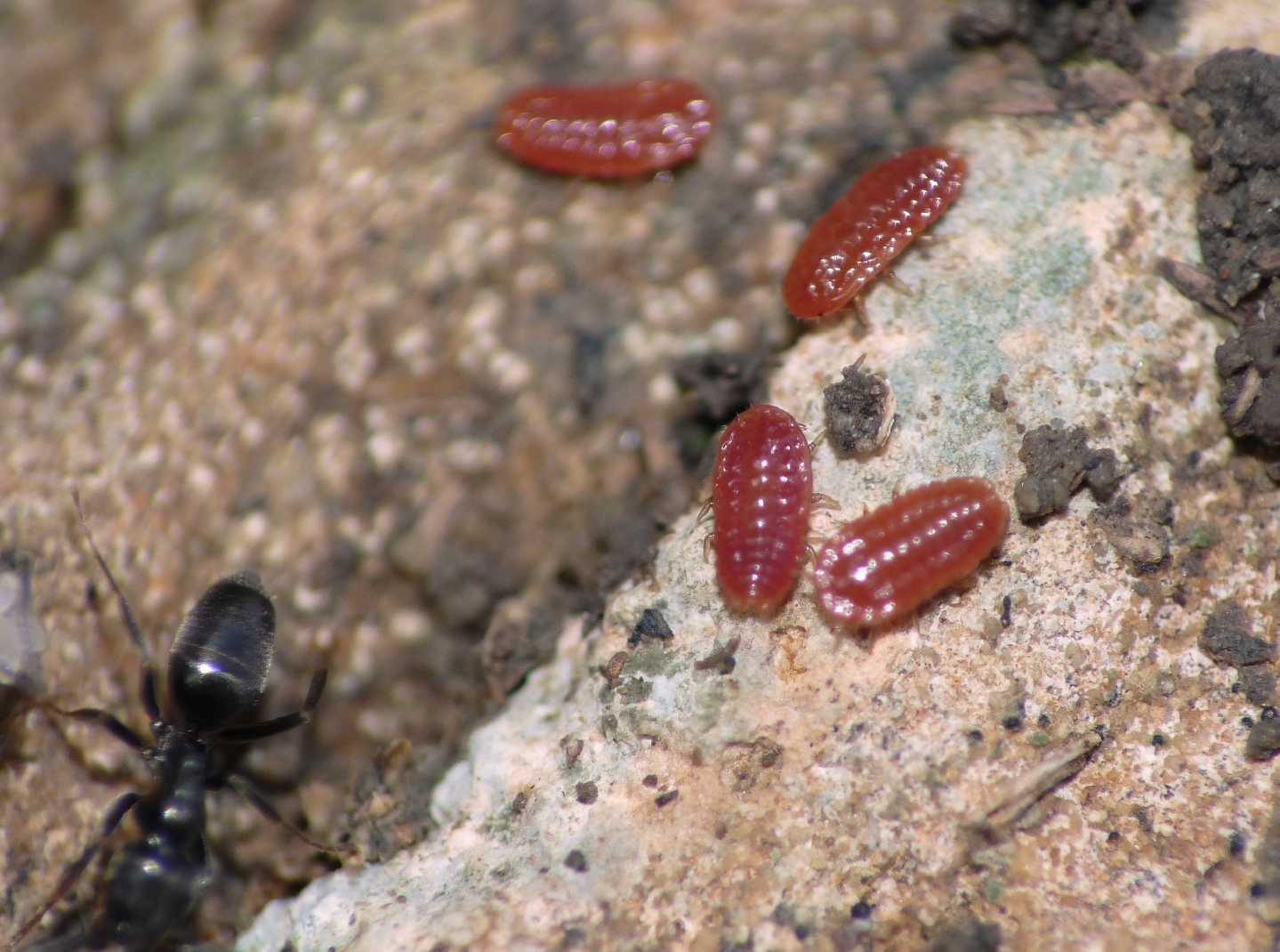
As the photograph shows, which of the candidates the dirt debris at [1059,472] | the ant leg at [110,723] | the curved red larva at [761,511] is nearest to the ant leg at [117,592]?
the ant leg at [110,723]

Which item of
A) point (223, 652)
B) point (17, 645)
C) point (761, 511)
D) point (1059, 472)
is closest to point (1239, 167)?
point (1059, 472)

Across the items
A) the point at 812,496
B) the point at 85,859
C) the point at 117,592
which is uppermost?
the point at 812,496

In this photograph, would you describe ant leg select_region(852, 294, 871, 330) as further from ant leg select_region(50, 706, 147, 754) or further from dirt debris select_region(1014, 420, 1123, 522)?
ant leg select_region(50, 706, 147, 754)

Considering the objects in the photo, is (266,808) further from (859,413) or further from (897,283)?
(897,283)

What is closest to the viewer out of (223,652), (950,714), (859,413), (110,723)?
(950,714)

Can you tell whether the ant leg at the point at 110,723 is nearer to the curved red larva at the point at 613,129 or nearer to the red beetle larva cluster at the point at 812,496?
the red beetle larva cluster at the point at 812,496
